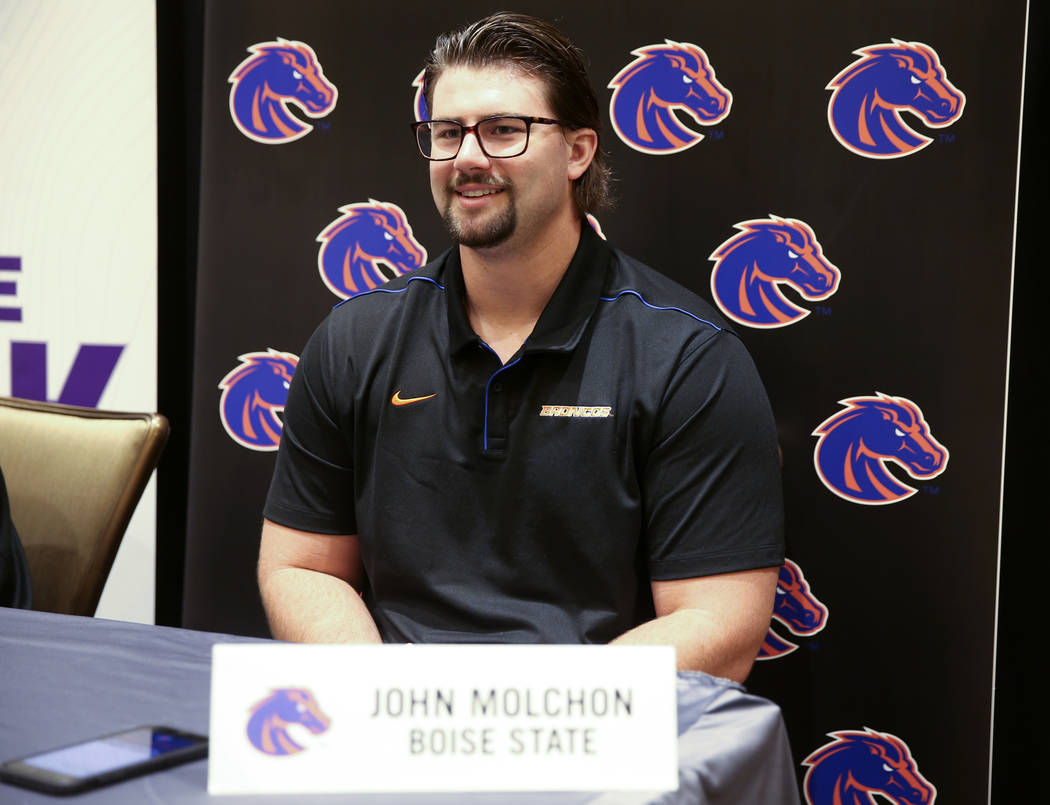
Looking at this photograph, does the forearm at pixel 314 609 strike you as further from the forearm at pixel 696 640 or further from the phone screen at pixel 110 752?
the phone screen at pixel 110 752

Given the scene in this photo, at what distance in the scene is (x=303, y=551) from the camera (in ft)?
5.48

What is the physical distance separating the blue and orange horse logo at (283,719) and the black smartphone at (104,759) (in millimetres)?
86

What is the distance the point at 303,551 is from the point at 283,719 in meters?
0.96

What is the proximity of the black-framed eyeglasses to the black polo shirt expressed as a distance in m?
0.22

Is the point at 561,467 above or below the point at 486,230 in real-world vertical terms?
below

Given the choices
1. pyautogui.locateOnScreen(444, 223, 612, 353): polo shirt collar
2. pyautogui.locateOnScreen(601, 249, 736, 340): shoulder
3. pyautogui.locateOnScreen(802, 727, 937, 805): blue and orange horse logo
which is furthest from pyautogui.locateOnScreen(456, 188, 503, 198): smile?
pyautogui.locateOnScreen(802, 727, 937, 805): blue and orange horse logo

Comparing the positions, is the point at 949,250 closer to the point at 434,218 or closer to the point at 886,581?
the point at 886,581

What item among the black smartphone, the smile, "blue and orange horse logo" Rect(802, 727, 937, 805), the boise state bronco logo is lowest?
"blue and orange horse logo" Rect(802, 727, 937, 805)

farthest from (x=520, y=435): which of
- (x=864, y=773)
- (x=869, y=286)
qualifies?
(x=864, y=773)

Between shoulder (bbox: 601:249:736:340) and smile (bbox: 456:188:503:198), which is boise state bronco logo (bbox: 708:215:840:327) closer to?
shoulder (bbox: 601:249:736:340)

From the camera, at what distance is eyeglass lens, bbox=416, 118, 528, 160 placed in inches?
64.9

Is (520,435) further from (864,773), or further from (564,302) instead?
(864,773)

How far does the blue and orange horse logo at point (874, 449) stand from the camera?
192cm

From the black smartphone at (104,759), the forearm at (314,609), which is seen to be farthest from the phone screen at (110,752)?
the forearm at (314,609)
